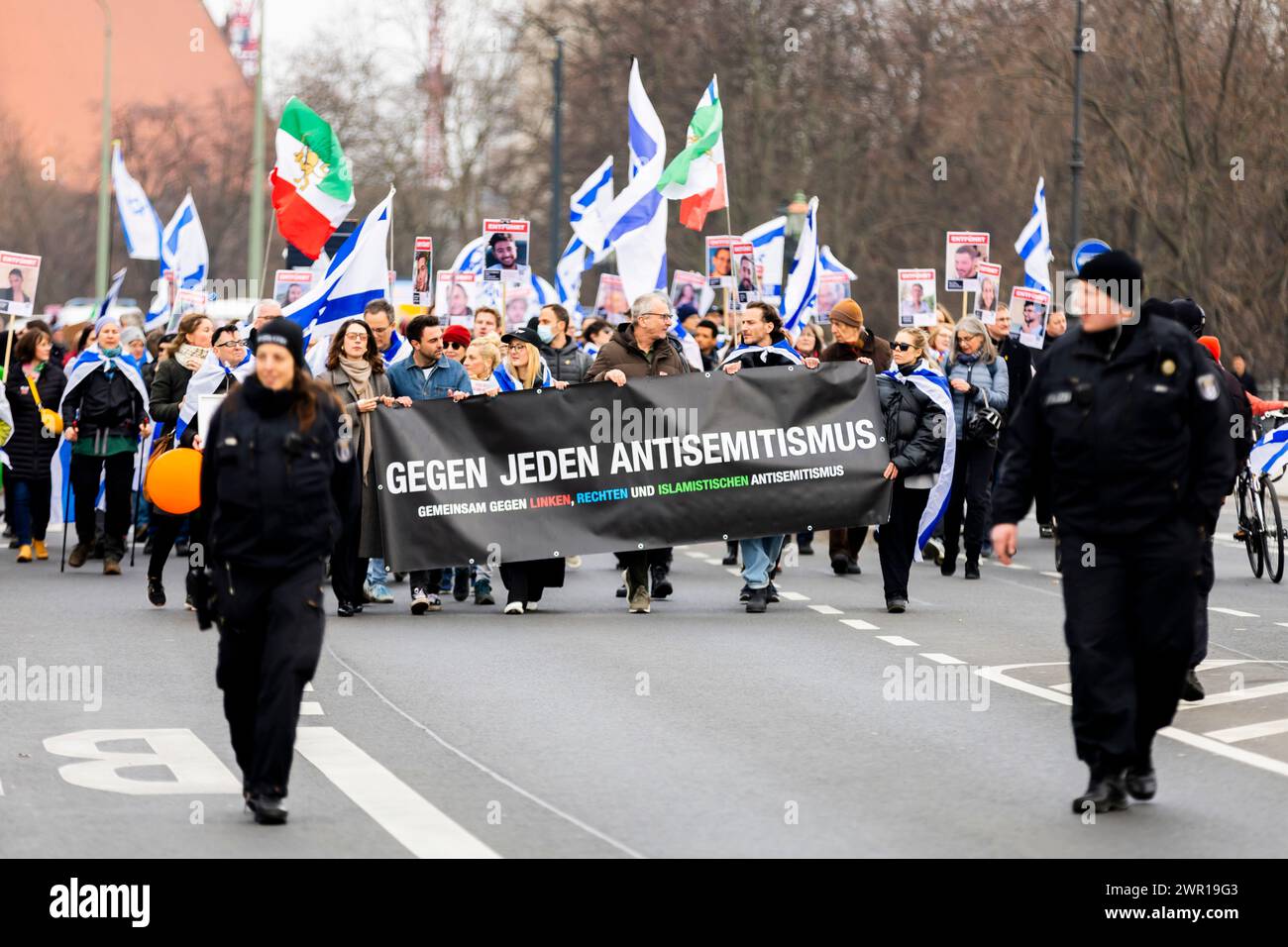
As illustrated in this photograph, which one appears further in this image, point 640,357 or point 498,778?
point 640,357

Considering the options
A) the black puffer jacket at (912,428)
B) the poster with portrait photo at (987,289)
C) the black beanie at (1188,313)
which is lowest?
the black puffer jacket at (912,428)

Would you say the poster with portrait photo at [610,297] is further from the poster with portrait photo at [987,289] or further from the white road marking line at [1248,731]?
the white road marking line at [1248,731]

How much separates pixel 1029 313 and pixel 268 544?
15.5m

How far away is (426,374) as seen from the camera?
16047 mm

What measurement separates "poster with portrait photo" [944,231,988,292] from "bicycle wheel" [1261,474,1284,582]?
6.21 meters

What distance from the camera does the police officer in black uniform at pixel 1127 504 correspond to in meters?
8.62

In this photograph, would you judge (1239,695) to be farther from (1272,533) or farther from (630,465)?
(1272,533)

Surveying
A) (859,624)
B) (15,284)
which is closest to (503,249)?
(15,284)

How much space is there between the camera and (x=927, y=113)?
48969 millimetres

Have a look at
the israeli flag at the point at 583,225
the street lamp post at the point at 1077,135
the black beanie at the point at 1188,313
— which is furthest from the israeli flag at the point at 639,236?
the street lamp post at the point at 1077,135

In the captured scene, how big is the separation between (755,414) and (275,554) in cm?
813

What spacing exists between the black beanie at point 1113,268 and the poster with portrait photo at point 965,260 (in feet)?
51.7

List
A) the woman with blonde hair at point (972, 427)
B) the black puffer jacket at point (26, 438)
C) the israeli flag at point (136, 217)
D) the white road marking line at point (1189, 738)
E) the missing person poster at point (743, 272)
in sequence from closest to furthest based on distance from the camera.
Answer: the white road marking line at point (1189, 738)
the woman with blonde hair at point (972, 427)
the black puffer jacket at point (26, 438)
the missing person poster at point (743, 272)
the israeli flag at point (136, 217)
